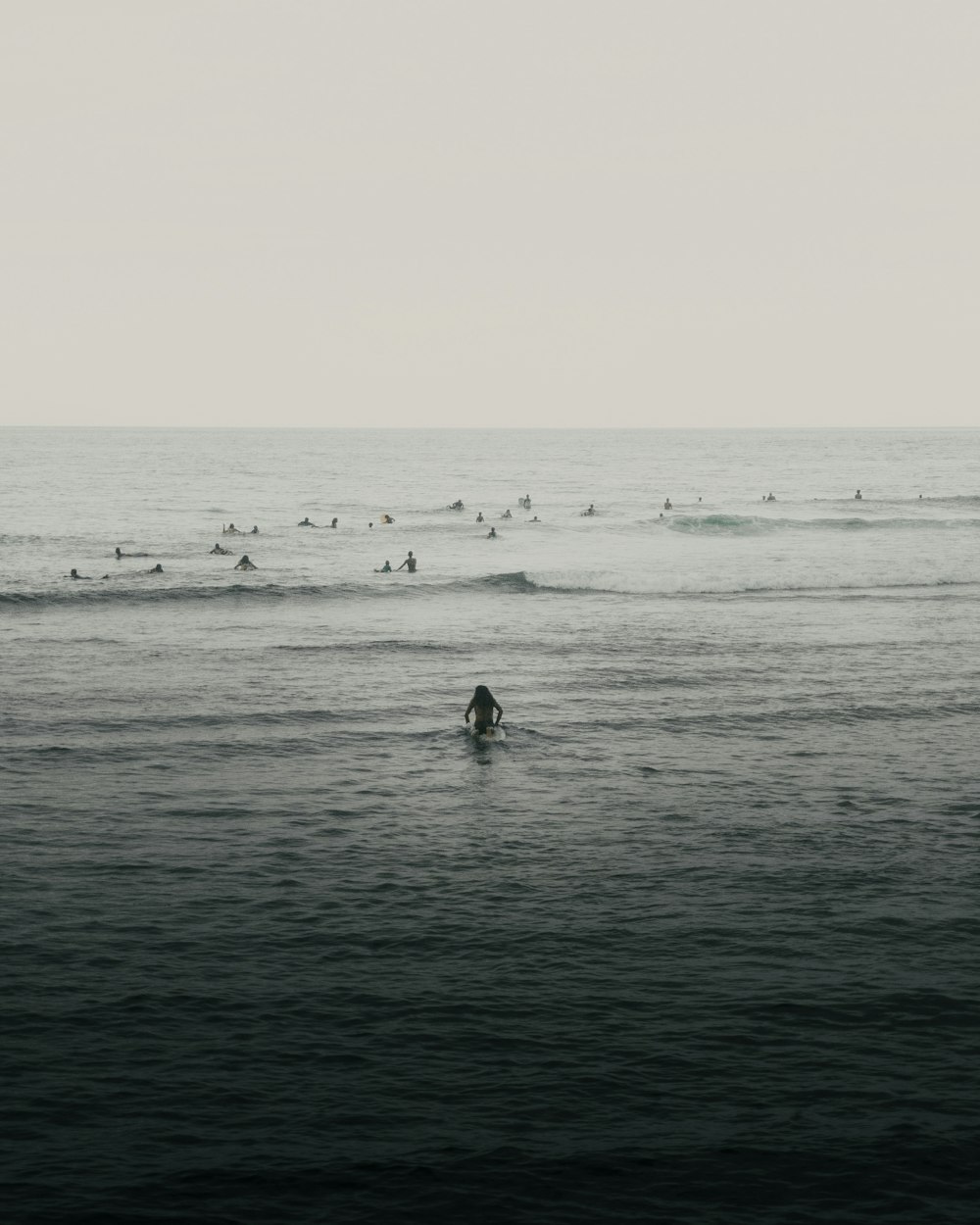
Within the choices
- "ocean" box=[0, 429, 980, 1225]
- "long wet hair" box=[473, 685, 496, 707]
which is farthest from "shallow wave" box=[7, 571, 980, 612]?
"long wet hair" box=[473, 685, 496, 707]

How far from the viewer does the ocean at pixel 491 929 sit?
9.28 metres

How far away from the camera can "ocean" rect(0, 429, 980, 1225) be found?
30.5 ft

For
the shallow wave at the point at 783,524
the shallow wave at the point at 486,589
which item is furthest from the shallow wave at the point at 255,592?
the shallow wave at the point at 783,524

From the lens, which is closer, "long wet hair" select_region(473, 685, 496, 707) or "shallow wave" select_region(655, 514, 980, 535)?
"long wet hair" select_region(473, 685, 496, 707)

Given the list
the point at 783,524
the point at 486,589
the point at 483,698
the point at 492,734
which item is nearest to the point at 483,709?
the point at 483,698

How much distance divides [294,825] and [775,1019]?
8.11m

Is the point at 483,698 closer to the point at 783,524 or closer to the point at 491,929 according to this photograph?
the point at 491,929

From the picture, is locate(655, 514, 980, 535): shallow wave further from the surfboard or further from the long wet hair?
the surfboard

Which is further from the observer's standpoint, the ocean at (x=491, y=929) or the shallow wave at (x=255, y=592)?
the shallow wave at (x=255, y=592)

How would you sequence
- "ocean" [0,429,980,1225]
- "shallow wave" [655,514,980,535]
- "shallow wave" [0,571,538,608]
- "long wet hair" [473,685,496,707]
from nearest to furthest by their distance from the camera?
"ocean" [0,429,980,1225] → "long wet hair" [473,685,496,707] → "shallow wave" [0,571,538,608] → "shallow wave" [655,514,980,535]

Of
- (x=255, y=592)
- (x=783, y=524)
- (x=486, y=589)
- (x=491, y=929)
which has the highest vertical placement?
(x=783, y=524)

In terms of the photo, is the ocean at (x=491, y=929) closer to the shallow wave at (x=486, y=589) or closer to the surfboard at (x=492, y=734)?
the surfboard at (x=492, y=734)

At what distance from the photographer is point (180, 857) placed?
1600cm

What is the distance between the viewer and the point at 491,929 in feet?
44.7
